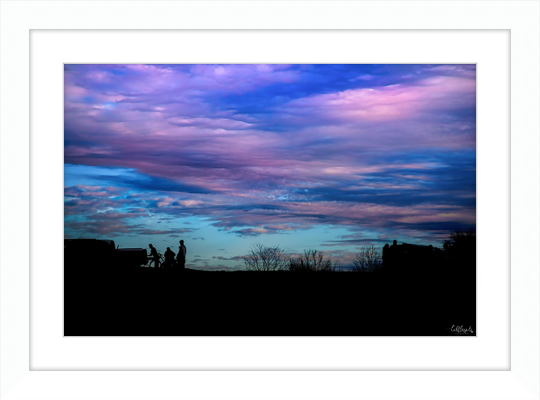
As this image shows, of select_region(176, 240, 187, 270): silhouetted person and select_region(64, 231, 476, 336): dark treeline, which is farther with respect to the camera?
select_region(176, 240, 187, 270): silhouetted person

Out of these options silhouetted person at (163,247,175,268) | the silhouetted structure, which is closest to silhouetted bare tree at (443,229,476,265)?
silhouetted person at (163,247,175,268)

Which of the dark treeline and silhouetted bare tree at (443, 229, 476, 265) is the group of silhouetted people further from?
silhouetted bare tree at (443, 229, 476, 265)

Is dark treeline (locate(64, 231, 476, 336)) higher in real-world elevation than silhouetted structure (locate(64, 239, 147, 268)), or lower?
lower

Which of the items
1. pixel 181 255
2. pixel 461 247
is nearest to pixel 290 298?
pixel 181 255

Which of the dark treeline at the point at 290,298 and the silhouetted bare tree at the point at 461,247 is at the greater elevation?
the silhouetted bare tree at the point at 461,247

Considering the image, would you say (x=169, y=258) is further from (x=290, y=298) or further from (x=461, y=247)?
(x=461, y=247)

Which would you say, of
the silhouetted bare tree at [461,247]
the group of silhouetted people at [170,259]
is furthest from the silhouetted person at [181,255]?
the silhouetted bare tree at [461,247]

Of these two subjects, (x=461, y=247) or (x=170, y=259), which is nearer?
(x=461, y=247)
